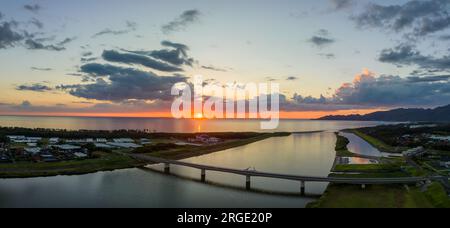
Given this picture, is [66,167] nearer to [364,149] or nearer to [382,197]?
[382,197]

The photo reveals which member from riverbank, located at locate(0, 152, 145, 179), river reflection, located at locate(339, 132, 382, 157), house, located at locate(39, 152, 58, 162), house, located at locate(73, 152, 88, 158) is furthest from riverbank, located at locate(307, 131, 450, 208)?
river reflection, located at locate(339, 132, 382, 157)

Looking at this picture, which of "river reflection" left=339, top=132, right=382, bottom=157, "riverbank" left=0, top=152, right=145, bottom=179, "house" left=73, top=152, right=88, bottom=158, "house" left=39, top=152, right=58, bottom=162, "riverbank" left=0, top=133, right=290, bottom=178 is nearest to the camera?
"riverbank" left=0, top=152, right=145, bottom=179

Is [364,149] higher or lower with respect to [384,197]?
higher

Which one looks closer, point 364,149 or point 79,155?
point 79,155

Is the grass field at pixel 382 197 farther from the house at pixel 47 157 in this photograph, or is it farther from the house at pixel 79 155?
the house at pixel 47 157

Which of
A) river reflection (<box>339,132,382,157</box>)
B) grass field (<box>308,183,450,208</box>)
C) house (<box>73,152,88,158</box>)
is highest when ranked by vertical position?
house (<box>73,152,88,158</box>)

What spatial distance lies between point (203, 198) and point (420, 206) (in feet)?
62.7

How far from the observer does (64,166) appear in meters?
50.3

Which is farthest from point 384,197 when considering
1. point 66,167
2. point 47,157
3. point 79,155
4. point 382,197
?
point 47,157

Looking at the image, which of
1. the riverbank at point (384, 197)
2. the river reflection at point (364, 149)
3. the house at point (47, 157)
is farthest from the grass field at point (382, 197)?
the river reflection at point (364, 149)

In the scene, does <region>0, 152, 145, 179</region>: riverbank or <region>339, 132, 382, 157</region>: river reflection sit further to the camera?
<region>339, 132, 382, 157</region>: river reflection

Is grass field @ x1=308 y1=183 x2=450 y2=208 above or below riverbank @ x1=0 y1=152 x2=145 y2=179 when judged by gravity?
below

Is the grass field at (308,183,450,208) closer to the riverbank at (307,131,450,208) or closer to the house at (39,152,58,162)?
the riverbank at (307,131,450,208)

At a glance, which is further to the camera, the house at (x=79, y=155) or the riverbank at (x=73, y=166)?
the house at (x=79, y=155)
